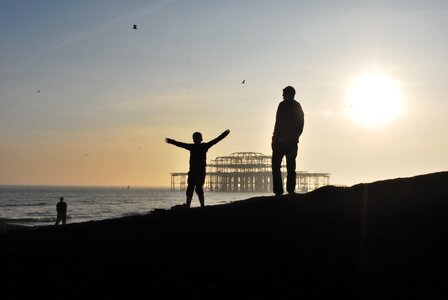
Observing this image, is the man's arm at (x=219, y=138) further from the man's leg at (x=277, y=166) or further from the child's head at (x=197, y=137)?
the man's leg at (x=277, y=166)

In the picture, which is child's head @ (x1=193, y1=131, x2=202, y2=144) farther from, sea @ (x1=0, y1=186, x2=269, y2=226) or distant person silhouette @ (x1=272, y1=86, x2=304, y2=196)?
sea @ (x1=0, y1=186, x2=269, y2=226)

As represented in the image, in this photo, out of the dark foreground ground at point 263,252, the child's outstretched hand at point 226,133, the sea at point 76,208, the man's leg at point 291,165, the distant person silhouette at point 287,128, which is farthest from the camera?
the sea at point 76,208

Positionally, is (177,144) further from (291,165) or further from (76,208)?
(76,208)

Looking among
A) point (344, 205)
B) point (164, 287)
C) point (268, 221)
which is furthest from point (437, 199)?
point (164, 287)

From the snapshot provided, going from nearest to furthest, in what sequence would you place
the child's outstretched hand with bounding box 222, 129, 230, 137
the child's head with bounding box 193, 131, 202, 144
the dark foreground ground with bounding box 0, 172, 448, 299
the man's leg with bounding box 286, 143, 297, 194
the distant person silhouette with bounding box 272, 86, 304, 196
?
the dark foreground ground with bounding box 0, 172, 448, 299 → the distant person silhouette with bounding box 272, 86, 304, 196 → the man's leg with bounding box 286, 143, 297, 194 → the child's outstretched hand with bounding box 222, 129, 230, 137 → the child's head with bounding box 193, 131, 202, 144

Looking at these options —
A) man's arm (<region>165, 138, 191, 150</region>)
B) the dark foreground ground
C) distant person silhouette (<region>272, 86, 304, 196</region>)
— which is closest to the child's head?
man's arm (<region>165, 138, 191, 150</region>)

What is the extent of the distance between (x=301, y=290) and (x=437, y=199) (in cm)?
321

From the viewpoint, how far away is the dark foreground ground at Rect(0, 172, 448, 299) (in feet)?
16.2

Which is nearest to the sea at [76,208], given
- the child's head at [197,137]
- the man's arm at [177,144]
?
the man's arm at [177,144]

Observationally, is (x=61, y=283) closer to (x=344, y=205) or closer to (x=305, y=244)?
(x=305, y=244)

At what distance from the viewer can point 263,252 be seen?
5.90 m

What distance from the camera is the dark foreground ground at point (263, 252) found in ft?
16.2

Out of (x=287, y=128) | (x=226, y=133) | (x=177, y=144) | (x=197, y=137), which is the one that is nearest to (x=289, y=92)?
(x=287, y=128)

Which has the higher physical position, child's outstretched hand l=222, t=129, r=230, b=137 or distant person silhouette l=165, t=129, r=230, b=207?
child's outstretched hand l=222, t=129, r=230, b=137
